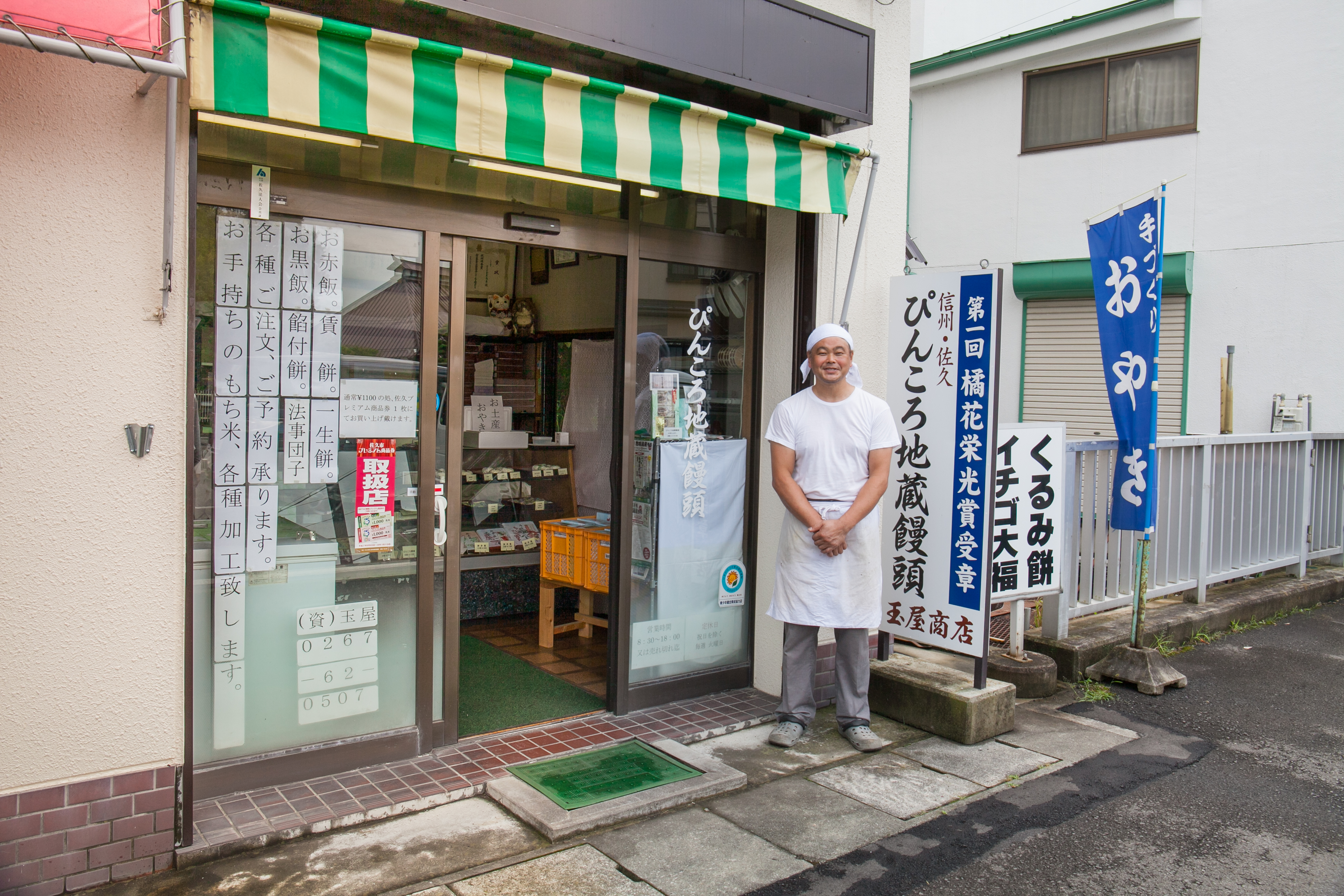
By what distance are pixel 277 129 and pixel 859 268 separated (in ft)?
11.1

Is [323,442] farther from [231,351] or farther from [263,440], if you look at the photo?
[231,351]

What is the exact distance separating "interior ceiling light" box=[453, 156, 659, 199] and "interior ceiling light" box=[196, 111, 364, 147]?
0.54 meters

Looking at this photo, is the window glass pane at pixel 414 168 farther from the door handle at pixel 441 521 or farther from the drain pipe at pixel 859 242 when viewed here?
the door handle at pixel 441 521

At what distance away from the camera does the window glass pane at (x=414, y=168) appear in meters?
3.92

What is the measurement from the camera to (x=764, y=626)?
5.79m

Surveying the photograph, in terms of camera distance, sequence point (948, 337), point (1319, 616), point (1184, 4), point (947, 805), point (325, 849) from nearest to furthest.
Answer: point (325, 849) < point (947, 805) < point (948, 337) < point (1319, 616) < point (1184, 4)

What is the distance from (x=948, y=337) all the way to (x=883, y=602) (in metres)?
1.62

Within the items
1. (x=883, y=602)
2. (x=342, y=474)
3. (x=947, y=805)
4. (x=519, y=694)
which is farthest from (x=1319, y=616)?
(x=342, y=474)

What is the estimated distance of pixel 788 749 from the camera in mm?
4934

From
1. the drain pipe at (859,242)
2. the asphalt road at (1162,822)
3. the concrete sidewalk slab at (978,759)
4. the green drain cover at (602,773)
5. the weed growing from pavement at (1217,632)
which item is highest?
the drain pipe at (859,242)

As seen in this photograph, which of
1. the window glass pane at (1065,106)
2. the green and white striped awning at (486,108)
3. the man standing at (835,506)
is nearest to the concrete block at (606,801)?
the man standing at (835,506)

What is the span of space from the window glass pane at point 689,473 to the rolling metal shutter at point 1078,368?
8.12m

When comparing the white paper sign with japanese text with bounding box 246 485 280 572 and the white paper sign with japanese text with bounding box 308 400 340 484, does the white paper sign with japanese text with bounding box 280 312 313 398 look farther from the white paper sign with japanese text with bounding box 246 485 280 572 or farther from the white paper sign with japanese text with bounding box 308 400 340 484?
the white paper sign with japanese text with bounding box 246 485 280 572

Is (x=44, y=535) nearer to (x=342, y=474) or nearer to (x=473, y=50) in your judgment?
(x=342, y=474)
